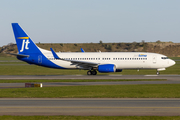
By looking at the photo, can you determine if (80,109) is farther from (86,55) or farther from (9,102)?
(86,55)

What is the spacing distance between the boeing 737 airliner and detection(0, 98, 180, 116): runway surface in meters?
24.1

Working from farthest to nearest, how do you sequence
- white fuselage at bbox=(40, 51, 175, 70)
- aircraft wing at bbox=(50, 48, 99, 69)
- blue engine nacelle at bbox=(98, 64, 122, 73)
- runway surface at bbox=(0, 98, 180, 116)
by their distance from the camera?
white fuselage at bbox=(40, 51, 175, 70) < aircraft wing at bbox=(50, 48, 99, 69) < blue engine nacelle at bbox=(98, 64, 122, 73) < runway surface at bbox=(0, 98, 180, 116)

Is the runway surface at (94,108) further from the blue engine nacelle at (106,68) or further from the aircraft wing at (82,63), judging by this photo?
the aircraft wing at (82,63)

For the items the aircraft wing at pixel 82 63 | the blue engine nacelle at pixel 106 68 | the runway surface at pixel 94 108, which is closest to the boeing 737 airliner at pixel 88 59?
the aircraft wing at pixel 82 63

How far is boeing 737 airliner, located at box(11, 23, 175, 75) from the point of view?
42.0 m

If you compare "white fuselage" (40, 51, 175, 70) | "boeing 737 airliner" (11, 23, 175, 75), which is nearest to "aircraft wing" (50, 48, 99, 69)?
"boeing 737 airliner" (11, 23, 175, 75)

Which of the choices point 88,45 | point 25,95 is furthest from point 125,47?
point 25,95

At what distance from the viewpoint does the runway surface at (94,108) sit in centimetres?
1381

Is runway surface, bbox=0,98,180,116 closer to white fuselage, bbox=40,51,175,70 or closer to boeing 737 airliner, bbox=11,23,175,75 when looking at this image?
boeing 737 airliner, bbox=11,23,175,75

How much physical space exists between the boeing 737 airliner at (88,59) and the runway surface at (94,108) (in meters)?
24.1

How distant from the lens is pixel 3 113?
45.3 ft

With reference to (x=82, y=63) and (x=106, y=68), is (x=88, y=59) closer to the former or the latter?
(x=82, y=63)

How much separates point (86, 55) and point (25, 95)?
23.9 m
